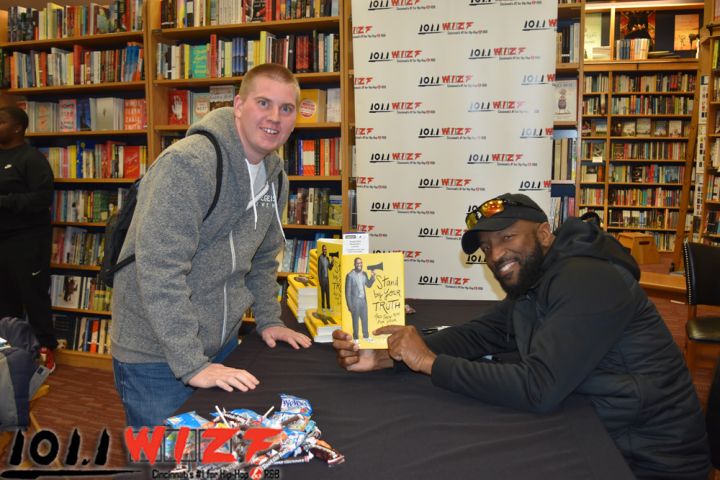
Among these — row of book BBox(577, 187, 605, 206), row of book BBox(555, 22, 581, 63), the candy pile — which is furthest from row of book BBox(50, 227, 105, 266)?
row of book BBox(577, 187, 605, 206)

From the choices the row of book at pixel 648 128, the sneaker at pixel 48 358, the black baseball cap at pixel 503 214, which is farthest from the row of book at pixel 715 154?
the sneaker at pixel 48 358

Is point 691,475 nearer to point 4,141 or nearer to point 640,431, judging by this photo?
point 640,431

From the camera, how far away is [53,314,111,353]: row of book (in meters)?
4.66

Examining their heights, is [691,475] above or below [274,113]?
below

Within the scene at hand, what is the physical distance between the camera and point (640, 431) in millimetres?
1450

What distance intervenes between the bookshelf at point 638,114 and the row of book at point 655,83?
1 centimetres

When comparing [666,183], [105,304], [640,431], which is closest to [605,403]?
[640,431]

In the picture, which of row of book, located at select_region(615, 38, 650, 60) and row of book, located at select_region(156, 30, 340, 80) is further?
row of book, located at select_region(615, 38, 650, 60)

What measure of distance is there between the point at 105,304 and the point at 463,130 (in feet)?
10.6
